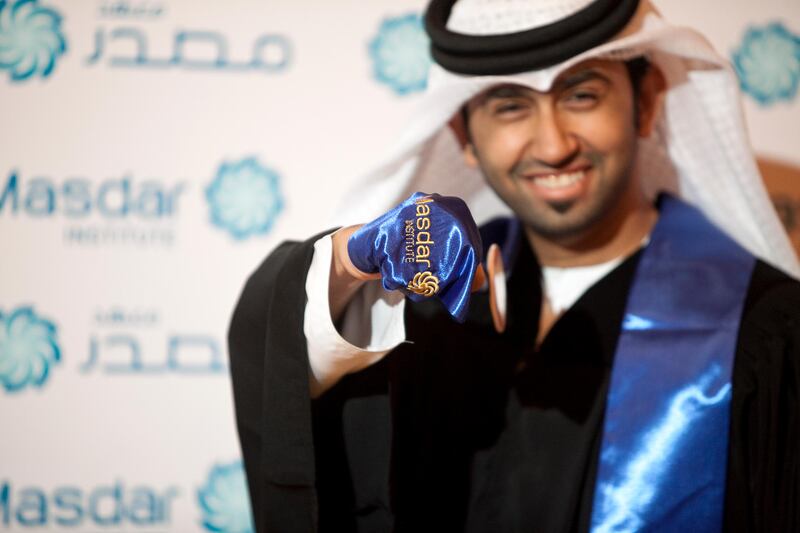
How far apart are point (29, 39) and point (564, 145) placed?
4.19 ft

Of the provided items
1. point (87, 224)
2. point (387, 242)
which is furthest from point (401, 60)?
point (387, 242)

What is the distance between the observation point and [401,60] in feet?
6.14

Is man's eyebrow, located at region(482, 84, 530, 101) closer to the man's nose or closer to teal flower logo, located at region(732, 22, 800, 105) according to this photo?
the man's nose

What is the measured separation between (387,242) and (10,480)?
1.35m

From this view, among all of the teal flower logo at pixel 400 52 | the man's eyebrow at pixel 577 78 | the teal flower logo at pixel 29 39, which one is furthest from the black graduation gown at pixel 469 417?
the teal flower logo at pixel 29 39

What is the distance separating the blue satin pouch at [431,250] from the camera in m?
0.96

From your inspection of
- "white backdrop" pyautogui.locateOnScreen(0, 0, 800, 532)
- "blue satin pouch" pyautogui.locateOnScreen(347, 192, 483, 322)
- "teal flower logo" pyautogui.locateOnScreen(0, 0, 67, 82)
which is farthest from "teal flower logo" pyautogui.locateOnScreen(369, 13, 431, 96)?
"blue satin pouch" pyautogui.locateOnScreen(347, 192, 483, 322)

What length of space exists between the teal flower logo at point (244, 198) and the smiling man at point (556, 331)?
0.37m

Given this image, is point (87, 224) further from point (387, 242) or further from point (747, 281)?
point (747, 281)

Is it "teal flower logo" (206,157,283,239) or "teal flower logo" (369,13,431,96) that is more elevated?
"teal flower logo" (369,13,431,96)

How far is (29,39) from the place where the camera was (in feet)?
5.99

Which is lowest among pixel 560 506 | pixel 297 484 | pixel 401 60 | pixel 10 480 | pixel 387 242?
pixel 10 480

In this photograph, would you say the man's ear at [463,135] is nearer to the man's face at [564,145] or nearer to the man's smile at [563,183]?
the man's face at [564,145]

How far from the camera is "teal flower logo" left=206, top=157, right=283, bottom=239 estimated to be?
1.84 metres
